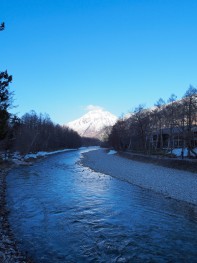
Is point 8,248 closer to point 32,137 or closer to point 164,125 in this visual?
point 32,137

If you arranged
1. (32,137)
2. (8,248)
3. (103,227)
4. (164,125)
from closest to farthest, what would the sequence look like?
(8,248)
(103,227)
(32,137)
(164,125)

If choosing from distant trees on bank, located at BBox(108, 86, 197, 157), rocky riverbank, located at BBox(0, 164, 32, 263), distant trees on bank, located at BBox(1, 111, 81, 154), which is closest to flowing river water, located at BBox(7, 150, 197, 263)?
rocky riverbank, located at BBox(0, 164, 32, 263)

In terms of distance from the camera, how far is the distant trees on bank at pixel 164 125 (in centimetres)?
4919

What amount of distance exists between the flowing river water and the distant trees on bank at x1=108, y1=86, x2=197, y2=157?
97.6 ft

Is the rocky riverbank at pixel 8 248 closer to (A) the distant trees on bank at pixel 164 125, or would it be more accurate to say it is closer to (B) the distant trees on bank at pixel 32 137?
(B) the distant trees on bank at pixel 32 137

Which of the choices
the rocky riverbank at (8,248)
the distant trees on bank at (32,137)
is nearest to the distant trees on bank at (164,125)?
Answer: the distant trees on bank at (32,137)

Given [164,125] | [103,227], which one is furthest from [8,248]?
[164,125]

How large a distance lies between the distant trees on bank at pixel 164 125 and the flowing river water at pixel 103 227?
29.8 metres

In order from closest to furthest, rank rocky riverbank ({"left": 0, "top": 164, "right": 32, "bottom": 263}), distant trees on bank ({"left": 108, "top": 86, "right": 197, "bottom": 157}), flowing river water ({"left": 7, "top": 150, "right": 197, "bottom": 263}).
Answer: rocky riverbank ({"left": 0, "top": 164, "right": 32, "bottom": 263}), flowing river water ({"left": 7, "top": 150, "right": 197, "bottom": 263}), distant trees on bank ({"left": 108, "top": 86, "right": 197, "bottom": 157})

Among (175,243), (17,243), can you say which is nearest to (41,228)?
(17,243)

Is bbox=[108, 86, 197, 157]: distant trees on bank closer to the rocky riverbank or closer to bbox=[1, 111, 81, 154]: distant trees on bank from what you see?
bbox=[1, 111, 81, 154]: distant trees on bank

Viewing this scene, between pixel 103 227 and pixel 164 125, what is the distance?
77.1 m

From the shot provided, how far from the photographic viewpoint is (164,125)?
286 ft

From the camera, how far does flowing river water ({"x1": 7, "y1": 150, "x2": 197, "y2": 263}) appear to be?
33.3 ft
